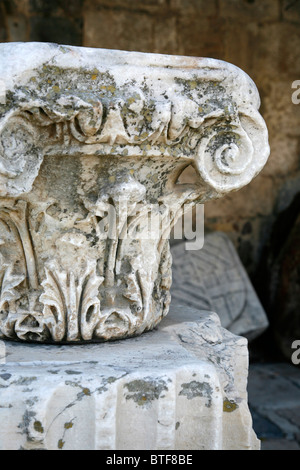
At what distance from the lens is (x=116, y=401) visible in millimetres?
1533

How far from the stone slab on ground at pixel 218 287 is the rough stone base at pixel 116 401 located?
219cm

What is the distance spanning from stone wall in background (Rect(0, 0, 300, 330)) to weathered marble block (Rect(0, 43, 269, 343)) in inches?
108

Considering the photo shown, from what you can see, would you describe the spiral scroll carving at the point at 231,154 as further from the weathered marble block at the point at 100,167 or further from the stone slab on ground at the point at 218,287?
the stone slab on ground at the point at 218,287

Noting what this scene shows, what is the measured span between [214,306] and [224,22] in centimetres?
215

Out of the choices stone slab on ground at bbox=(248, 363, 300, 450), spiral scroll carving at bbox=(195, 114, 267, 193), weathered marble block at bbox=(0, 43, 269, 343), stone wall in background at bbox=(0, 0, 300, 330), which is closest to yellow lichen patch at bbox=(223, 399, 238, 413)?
weathered marble block at bbox=(0, 43, 269, 343)

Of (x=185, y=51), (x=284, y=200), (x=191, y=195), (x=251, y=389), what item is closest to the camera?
(x=191, y=195)

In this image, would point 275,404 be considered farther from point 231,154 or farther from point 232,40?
point 232,40

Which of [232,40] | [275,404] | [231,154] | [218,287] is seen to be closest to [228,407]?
[231,154]

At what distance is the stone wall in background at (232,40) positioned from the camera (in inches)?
168

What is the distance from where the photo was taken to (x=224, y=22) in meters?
4.73

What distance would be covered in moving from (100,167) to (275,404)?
2.40m

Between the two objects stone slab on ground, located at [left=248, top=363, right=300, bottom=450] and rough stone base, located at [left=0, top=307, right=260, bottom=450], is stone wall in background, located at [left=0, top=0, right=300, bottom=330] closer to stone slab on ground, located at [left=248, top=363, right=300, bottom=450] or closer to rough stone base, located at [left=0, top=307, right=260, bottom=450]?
stone slab on ground, located at [left=248, top=363, right=300, bottom=450]
